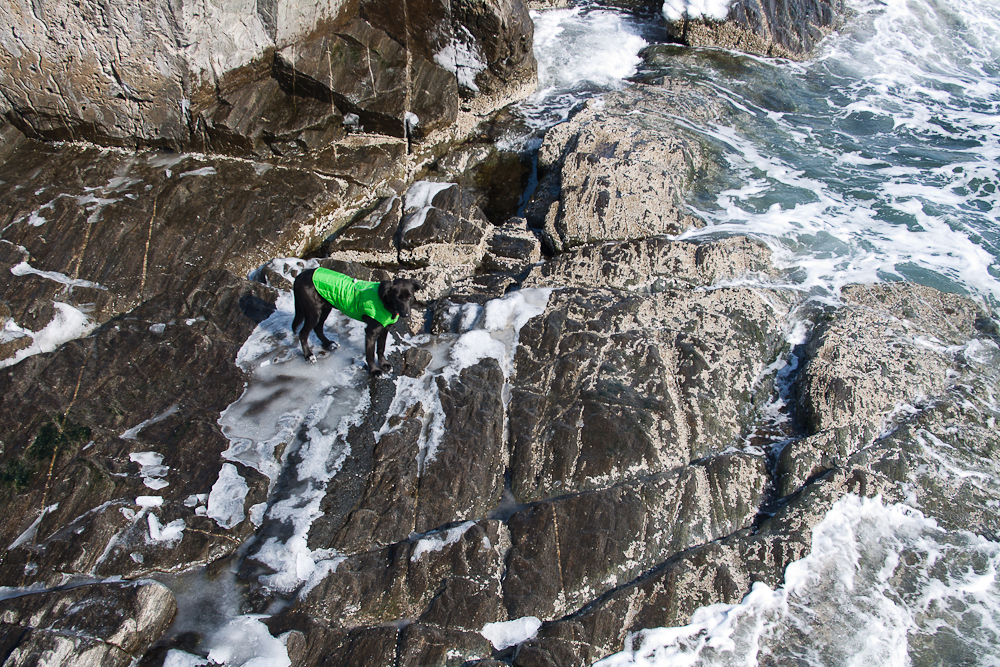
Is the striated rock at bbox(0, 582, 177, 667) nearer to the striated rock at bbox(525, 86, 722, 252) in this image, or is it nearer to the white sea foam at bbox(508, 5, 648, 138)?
the striated rock at bbox(525, 86, 722, 252)

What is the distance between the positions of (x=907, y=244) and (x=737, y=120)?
411 cm

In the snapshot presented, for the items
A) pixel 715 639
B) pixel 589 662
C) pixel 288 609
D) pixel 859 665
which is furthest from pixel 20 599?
pixel 859 665

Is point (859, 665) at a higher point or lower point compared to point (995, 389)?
lower

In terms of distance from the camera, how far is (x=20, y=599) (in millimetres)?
4352

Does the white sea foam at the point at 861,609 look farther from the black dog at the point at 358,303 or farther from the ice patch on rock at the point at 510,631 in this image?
the black dog at the point at 358,303

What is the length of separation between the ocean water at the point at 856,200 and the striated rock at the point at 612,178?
2.05 ft

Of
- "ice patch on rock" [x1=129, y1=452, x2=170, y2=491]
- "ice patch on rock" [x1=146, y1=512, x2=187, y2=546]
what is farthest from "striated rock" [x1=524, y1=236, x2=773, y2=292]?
"ice patch on rock" [x1=146, y1=512, x2=187, y2=546]

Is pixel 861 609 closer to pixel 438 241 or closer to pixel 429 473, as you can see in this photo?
pixel 429 473

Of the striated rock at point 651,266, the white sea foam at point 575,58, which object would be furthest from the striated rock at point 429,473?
the white sea foam at point 575,58

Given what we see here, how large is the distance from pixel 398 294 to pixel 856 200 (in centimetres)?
824

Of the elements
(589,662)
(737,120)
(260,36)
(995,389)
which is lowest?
(589,662)

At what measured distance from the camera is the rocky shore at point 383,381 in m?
4.66

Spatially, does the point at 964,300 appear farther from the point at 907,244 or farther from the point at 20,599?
the point at 20,599

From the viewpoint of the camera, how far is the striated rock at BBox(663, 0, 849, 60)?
44.5ft
